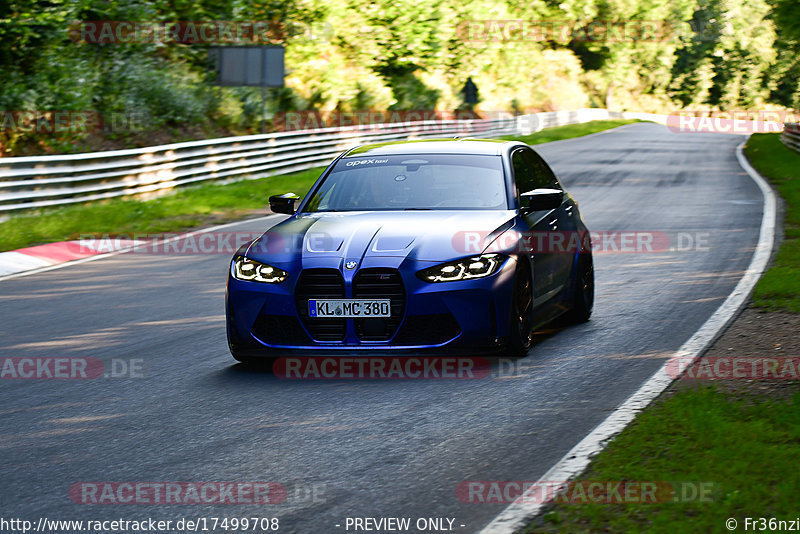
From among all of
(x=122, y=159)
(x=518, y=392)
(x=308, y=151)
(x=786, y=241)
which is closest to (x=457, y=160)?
(x=518, y=392)

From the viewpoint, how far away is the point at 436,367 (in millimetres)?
7500

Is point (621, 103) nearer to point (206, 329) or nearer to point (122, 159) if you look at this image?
point (122, 159)

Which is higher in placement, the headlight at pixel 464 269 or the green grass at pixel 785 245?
the headlight at pixel 464 269

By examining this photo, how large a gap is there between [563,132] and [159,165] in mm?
37910

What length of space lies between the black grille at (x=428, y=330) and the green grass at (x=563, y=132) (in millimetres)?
39138

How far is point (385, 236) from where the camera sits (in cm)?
736

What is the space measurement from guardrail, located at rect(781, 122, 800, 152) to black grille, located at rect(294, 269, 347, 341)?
29.0 m

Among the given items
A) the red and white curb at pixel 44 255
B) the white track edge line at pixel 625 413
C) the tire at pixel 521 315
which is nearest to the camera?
the white track edge line at pixel 625 413

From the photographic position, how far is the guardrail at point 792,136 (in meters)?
33.6

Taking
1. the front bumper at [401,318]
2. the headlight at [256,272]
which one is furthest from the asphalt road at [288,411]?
the headlight at [256,272]

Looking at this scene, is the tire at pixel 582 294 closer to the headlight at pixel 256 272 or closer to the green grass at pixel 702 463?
the green grass at pixel 702 463

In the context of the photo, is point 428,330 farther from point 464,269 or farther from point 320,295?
point 320,295

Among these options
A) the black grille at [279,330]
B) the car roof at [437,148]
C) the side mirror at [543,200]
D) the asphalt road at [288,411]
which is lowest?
the asphalt road at [288,411]

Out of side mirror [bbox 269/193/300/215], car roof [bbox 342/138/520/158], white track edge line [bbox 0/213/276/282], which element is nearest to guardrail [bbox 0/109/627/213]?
white track edge line [bbox 0/213/276/282]
